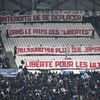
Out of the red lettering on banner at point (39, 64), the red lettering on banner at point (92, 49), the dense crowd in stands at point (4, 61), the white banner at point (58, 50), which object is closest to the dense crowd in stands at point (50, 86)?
the dense crowd in stands at point (4, 61)

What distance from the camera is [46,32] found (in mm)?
46406

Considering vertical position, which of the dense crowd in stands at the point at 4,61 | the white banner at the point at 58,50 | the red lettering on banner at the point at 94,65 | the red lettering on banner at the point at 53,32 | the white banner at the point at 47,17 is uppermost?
the white banner at the point at 47,17

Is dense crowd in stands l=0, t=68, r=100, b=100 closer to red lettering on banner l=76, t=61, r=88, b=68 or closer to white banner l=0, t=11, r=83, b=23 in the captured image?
red lettering on banner l=76, t=61, r=88, b=68

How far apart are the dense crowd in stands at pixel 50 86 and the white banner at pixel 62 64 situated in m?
2.81

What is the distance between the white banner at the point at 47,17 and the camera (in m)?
48.0

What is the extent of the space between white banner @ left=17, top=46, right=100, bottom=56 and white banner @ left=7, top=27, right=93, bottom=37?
3449mm

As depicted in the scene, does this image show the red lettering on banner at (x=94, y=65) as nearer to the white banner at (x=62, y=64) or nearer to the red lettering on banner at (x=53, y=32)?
the white banner at (x=62, y=64)

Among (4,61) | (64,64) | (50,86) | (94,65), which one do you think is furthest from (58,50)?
(50,86)

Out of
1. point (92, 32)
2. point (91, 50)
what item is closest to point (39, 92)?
point (91, 50)

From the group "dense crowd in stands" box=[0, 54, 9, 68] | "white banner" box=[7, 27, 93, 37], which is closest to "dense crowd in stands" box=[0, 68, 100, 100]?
"dense crowd in stands" box=[0, 54, 9, 68]

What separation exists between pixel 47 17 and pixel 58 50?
6.52 metres

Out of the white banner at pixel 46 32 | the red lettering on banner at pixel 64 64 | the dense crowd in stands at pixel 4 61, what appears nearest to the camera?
the dense crowd in stands at pixel 4 61

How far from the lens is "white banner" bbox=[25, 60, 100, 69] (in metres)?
40.6

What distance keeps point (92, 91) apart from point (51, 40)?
40.5 ft
